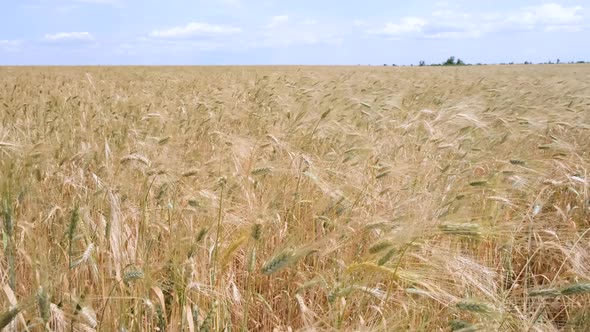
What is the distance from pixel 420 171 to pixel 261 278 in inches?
42.7

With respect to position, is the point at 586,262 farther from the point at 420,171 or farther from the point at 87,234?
the point at 87,234

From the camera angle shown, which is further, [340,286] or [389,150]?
[389,150]

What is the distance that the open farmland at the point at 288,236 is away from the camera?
1.33 metres

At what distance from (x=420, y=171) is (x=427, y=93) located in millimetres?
4779

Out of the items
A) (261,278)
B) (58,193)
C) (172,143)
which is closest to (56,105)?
(172,143)

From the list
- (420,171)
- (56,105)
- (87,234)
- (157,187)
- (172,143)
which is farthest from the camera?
(56,105)

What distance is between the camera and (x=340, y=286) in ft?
4.44

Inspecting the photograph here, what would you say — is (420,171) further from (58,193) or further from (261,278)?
(58,193)

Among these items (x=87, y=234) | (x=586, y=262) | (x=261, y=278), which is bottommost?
(x=261, y=278)

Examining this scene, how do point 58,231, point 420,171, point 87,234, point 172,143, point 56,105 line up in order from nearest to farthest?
point 87,234 < point 58,231 < point 420,171 < point 172,143 < point 56,105

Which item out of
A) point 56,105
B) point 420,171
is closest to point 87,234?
point 420,171

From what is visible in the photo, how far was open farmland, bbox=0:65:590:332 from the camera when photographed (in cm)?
133

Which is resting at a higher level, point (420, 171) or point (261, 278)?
point (420, 171)

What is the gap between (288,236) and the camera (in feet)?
6.15
